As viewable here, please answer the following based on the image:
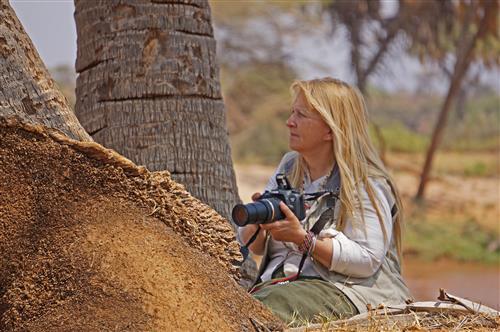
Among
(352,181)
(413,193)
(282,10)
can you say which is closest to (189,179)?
(352,181)

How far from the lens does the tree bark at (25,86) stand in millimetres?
2912

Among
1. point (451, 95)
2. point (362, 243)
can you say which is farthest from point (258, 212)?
point (451, 95)

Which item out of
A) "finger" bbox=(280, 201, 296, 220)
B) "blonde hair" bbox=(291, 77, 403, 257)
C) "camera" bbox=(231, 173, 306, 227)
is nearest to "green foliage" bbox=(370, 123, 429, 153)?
"blonde hair" bbox=(291, 77, 403, 257)

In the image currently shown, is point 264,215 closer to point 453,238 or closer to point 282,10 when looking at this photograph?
point 453,238

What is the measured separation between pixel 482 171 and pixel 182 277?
18476mm

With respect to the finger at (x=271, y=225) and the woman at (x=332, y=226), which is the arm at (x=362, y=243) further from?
the finger at (x=271, y=225)

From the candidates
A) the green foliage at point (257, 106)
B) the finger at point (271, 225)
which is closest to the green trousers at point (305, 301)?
the finger at point (271, 225)

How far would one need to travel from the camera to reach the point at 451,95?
53.3 feet

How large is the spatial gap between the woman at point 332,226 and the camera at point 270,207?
0.04 metres

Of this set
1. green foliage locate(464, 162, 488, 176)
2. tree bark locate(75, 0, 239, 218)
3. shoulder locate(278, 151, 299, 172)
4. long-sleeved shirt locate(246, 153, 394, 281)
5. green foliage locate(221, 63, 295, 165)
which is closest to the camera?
long-sleeved shirt locate(246, 153, 394, 281)

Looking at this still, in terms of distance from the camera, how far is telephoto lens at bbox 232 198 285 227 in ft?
10.8

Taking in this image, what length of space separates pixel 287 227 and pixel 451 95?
13.4 m

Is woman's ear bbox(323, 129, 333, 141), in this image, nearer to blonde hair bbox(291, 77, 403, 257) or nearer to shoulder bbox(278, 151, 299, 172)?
blonde hair bbox(291, 77, 403, 257)

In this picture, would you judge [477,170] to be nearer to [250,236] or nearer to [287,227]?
[250,236]
